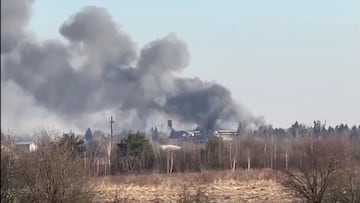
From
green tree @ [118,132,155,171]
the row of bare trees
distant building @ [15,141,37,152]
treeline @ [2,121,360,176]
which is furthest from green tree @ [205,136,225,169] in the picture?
the row of bare trees

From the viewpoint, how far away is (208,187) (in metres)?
36.9

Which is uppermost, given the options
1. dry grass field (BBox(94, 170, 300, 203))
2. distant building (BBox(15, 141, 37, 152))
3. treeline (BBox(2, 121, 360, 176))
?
distant building (BBox(15, 141, 37, 152))

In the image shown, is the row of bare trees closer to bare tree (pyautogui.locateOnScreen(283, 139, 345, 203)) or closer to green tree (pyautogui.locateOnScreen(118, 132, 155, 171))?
bare tree (pyautogui.locateOnScreen(283, 139, 345, 203))

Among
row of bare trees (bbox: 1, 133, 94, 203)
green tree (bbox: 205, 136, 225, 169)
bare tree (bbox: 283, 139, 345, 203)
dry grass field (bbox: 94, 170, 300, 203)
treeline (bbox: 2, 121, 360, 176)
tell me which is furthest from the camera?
green tree (bbox: 205, 136, 225, 169)

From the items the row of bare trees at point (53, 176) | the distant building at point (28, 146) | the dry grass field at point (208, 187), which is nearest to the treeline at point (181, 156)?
the dry grass field at point (208, 187)

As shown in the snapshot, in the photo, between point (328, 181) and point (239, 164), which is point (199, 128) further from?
point (328, 181)

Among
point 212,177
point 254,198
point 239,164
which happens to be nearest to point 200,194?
point 254,198

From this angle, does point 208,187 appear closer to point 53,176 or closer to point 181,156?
point 53,176

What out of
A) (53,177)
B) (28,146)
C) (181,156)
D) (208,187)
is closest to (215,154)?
(181,156)

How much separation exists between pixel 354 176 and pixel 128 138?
4423 cm

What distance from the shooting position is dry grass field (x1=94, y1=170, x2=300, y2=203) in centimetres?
2819

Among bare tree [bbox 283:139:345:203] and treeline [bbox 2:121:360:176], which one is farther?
treeline [bbox 2:121:360:176]

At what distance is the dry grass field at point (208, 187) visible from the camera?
2819cm

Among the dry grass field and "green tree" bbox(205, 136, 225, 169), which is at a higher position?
"green tree" bbox(205, 136, 225, 169)
